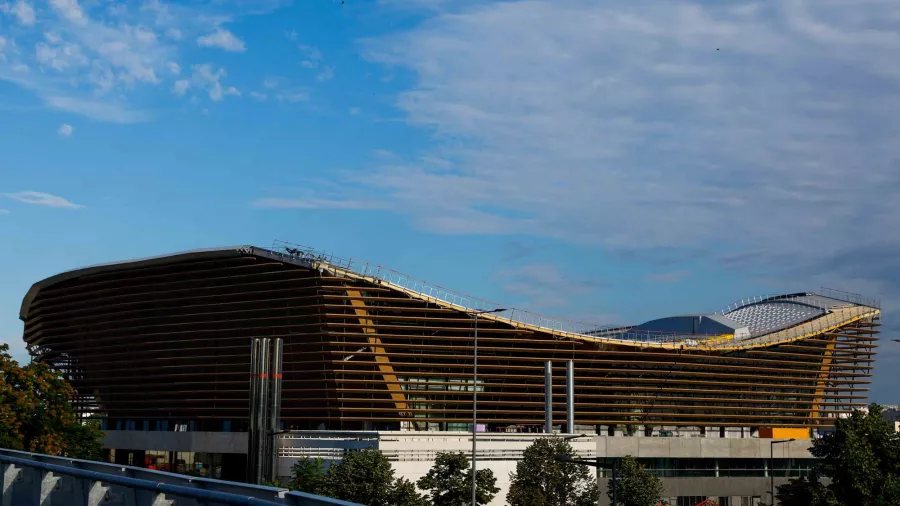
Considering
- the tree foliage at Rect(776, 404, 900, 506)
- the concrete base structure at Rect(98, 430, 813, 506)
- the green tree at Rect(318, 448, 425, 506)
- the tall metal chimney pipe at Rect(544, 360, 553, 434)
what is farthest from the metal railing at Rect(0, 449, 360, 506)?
the tall metal chimney pipe at Rect(544, 360, 553, 434)

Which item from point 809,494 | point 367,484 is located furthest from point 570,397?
point 367,484

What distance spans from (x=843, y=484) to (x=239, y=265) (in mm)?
58365

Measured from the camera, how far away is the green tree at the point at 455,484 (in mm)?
67625

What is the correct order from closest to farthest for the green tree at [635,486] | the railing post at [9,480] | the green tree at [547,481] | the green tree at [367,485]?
the railing post at [9,480], the green tree at [367,485], the green tree at [547,481], the green tree at [635,486]

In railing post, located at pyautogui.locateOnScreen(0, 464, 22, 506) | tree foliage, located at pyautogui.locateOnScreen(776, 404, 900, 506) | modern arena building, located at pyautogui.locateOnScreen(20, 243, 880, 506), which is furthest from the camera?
modern arena building, located at pyautogui.locateOnScreen(20, 243, 880, 506)

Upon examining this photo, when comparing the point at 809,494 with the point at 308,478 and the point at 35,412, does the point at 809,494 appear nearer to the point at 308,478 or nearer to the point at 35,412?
the point at 308,478

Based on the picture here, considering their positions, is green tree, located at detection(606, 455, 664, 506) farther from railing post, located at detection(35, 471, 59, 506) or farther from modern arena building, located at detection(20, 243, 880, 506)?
railing post, located at detection(35, 471, 59, 506)

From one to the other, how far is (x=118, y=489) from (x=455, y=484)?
53.2m

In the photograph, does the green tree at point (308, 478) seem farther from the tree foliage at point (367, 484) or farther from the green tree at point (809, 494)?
the green tree at point (809, 494)

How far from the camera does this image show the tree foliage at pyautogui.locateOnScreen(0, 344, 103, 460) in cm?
6838

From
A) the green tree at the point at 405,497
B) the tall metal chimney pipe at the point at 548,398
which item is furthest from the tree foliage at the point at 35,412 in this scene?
the tall metal chimney pipe at the point at 548,398

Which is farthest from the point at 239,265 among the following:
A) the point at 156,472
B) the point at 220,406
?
the point at 156,472

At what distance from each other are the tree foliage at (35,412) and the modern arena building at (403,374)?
2152 centimetres

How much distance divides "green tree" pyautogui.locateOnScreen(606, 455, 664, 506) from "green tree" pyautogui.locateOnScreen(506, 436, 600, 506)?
947cm
